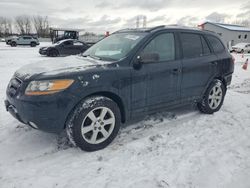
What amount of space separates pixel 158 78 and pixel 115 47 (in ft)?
3.01

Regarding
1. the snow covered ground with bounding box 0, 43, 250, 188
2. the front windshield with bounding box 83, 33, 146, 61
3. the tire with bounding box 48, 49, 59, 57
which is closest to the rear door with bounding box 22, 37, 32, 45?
the tire with bounding box 48, 49, 59, 57

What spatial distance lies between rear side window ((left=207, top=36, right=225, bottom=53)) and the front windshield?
1.85 metres

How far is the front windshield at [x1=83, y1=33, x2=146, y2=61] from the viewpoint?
3.76 m

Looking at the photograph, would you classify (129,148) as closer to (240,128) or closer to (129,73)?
(129,73)

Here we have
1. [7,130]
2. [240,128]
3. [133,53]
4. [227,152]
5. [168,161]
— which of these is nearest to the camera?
[168,161]

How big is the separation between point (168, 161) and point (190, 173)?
343 mm

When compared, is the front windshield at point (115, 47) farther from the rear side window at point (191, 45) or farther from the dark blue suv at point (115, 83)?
the rear side window at point (191, 45)

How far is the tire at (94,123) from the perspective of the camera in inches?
125

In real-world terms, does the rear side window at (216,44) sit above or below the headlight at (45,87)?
above

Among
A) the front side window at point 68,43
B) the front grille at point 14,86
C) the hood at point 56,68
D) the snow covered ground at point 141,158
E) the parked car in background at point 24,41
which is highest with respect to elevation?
the parked car in background at point 24,41

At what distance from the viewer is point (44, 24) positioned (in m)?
85.6

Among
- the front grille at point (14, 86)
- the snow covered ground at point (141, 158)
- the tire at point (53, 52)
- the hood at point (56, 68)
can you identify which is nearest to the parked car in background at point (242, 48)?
the tire at point (53, 52)

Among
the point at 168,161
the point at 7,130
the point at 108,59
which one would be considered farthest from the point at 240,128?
the point at 7,130

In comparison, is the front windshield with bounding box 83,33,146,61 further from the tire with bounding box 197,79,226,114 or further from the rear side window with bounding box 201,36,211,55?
the tire with bounding box 197,79,226,114
